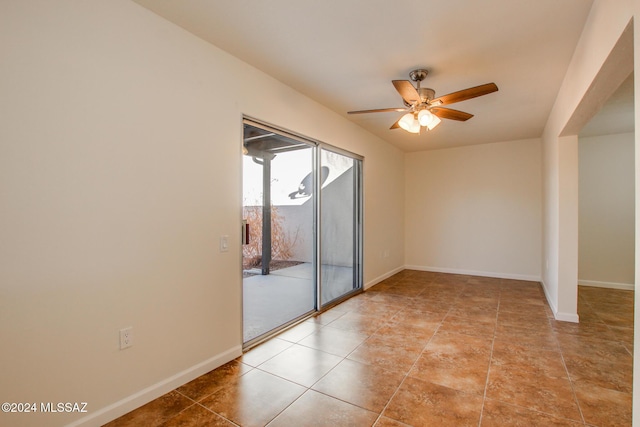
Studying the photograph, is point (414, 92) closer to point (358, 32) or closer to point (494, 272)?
point (358, 32)

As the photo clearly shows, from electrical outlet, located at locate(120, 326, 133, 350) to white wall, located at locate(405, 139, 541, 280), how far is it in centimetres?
555

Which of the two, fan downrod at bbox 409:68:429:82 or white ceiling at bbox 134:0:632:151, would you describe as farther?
fan downrod at bbox 409:68:429:82

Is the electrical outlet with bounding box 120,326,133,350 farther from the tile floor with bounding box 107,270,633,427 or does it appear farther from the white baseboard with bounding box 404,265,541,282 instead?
the white baseboard with bounding box 404,265,541,282

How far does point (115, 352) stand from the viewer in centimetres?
181

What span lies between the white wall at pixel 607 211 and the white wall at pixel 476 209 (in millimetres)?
642

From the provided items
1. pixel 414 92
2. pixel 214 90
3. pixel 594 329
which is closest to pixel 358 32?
pixel 414 92

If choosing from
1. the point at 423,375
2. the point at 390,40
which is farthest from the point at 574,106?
the point at 423,375

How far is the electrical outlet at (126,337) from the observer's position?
6.02ft

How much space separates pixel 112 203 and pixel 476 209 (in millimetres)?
5907

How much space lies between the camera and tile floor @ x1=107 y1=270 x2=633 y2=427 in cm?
182

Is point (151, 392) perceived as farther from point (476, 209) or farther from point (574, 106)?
point (476, 209)

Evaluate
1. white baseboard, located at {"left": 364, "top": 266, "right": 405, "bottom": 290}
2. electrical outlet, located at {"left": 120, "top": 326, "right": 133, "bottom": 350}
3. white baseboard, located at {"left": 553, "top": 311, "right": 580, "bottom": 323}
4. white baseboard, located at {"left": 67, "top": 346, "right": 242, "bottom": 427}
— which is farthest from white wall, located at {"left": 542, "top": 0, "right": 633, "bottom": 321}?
white baseboard, located at {"left": 67, "top": 346, "right": 242, "bottom": 427}

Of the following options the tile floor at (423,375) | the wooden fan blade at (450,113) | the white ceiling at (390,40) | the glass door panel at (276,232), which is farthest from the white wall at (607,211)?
the glass door panel at (276,232)

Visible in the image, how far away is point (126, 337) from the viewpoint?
1855 mm
